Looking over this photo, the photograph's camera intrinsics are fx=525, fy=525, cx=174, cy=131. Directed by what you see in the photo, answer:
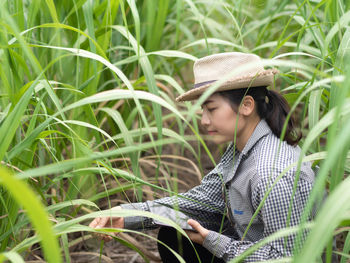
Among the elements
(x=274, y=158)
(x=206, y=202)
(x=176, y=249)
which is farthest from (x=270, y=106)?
(x=176, y=249)

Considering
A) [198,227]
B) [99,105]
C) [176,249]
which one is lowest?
[176,249]

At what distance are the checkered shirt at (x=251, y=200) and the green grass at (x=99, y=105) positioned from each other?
75 millimetres

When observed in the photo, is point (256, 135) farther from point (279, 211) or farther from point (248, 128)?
point (279, 211)

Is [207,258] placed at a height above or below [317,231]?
Answer: below

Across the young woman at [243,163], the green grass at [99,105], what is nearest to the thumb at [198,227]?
the young woman at [243,163]

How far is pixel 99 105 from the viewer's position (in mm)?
1646

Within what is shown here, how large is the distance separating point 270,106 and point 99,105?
0.59 meters

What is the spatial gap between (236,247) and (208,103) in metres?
0.34

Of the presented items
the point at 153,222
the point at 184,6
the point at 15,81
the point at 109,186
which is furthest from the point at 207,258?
the point at 184,6

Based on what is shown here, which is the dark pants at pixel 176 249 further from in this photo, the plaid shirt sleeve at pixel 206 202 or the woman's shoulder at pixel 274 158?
the woman's shoulder at pixel 274 158

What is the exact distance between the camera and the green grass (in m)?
0.66

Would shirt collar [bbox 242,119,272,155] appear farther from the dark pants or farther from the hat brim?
the dark pants

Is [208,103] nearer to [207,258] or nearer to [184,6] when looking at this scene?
[207,258]

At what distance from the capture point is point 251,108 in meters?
1.25
